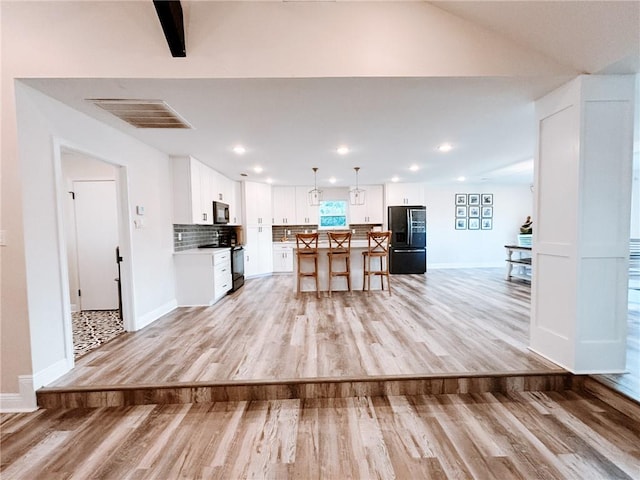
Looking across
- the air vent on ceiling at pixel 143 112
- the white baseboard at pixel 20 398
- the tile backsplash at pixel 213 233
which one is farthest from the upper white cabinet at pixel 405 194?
the white baseboard at pixel 20 398

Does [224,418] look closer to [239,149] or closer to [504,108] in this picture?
[239,149]

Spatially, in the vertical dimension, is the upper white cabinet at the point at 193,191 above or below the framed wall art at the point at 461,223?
above

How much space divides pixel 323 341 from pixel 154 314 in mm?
2344

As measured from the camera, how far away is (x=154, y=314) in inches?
142

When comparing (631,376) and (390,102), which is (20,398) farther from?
(631,376)

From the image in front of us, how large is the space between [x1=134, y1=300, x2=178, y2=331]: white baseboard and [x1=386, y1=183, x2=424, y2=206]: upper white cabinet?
17.0ft

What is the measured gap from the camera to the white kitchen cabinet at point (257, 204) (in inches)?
250

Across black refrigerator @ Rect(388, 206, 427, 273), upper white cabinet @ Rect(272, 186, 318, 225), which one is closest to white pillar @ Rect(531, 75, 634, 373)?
black refrigerator @ Rect(388, 206, 427, 273)

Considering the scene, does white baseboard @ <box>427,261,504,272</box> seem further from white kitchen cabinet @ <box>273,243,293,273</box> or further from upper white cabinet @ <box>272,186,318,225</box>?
white kitchen cabinet @ <box>273,243,293,273</box>

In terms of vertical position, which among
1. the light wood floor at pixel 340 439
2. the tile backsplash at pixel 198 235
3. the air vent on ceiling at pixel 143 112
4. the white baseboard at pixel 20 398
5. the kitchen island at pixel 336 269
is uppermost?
the air vent on ceiling at pixel 143 112

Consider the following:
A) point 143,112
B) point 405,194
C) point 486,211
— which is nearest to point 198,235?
point 143,112

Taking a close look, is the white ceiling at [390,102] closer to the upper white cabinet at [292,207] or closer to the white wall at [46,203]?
the white wall at [46,203]

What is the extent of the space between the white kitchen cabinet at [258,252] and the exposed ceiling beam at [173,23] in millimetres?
4567

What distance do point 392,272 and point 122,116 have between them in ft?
19.2
